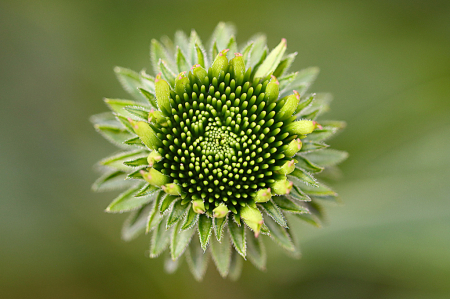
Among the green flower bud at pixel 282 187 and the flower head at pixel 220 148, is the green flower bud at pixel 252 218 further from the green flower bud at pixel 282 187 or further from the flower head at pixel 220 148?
the green flower bud at pixel 282 187

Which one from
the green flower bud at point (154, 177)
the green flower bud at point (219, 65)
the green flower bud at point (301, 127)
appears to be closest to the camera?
the green flower bud at point (154, 177)

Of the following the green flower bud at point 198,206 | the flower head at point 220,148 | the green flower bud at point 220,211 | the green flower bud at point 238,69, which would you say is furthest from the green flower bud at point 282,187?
the green flower bud at point 238,69

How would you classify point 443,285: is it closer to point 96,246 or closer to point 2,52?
point 96,246

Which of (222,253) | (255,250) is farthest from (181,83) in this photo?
(255,250)

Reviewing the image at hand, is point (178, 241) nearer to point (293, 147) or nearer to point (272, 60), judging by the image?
point (293, 147)

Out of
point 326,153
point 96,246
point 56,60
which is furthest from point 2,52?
point 326,153

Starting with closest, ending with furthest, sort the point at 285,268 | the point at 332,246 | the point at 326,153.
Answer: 1. the point at 326,153
2. the point at 332,246
3. the point at 285,268

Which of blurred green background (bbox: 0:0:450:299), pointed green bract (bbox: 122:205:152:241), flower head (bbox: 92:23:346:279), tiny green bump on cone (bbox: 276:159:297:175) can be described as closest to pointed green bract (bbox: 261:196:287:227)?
flower head (bbox: 92:23:346:279)
